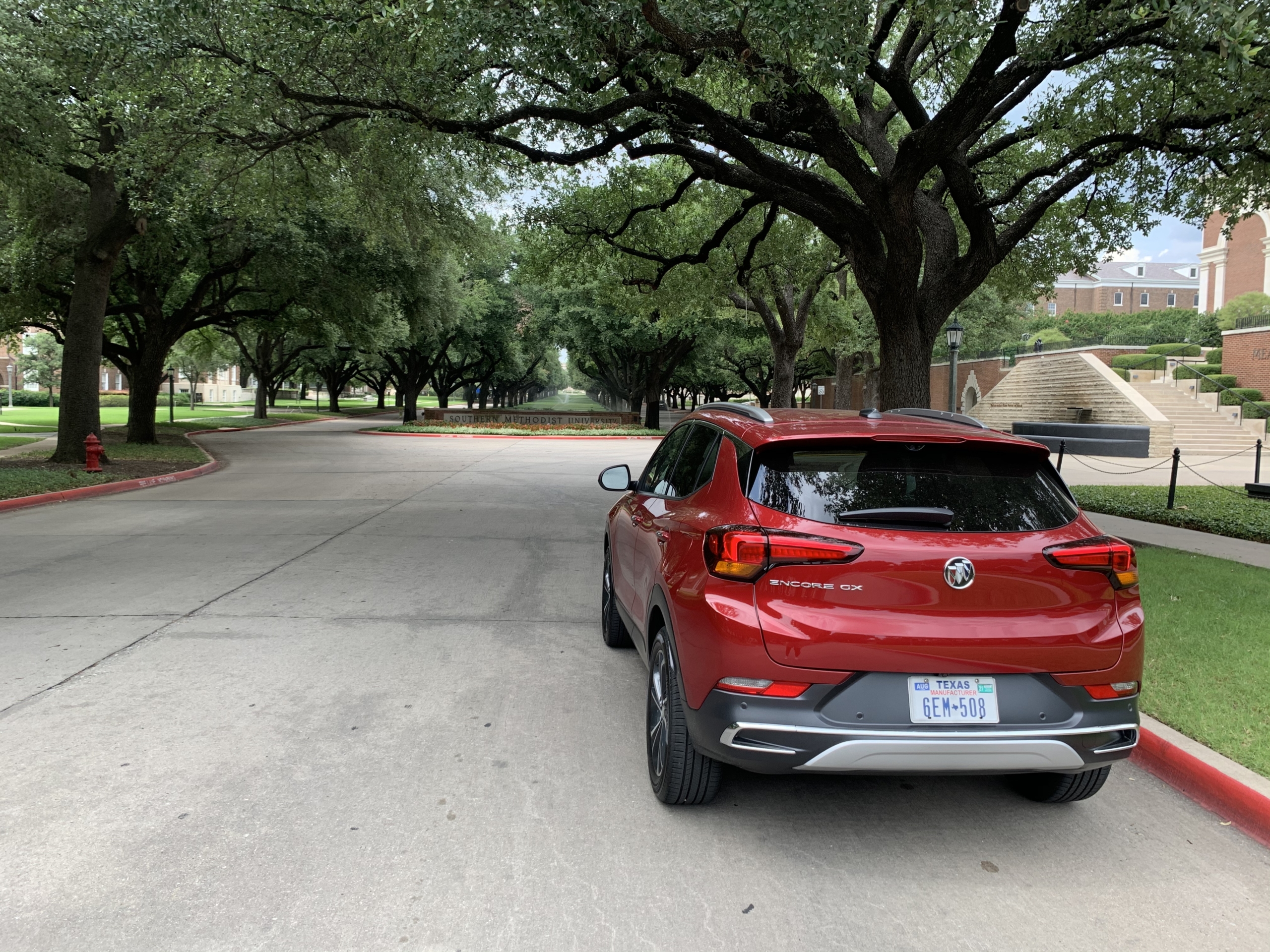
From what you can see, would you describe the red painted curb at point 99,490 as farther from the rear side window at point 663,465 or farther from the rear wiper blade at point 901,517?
the rear wiper blade at point 901,517

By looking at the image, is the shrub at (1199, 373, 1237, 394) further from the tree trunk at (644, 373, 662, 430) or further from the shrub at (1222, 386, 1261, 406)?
the tree trunk at (644, 373, 662, 430)

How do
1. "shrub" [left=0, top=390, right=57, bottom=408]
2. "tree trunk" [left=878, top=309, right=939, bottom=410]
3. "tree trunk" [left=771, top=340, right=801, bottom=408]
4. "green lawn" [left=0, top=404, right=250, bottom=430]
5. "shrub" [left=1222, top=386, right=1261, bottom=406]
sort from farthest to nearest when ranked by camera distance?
"shrub" [left=0, top=390, right=57, bottom=408]
"green lawn" [left=0, top=404, right=250, bottom=430]
"shrub" [left=1222, top=386, right=1261, bottom=406]
"tree trunk" [left=771, top=340, right=801, bottom=408]
"tree trunk" [left=878, top=309, right=939, bottom=410]

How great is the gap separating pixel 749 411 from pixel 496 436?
105 ft

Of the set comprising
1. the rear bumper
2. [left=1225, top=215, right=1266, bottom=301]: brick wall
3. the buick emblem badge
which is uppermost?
[left=1225, top=215, right=1266, bottom=301]: brick wall

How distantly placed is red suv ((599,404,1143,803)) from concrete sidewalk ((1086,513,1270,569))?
6973 mm

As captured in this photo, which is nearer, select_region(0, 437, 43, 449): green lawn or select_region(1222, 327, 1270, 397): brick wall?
select_region(0, 437, 43, 449): green lawn

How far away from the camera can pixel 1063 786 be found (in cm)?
361

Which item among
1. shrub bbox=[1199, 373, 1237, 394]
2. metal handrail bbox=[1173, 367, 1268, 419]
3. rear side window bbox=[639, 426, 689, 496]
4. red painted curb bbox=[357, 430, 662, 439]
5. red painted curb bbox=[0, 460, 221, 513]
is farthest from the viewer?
red painted curb bbox=[357, 430, 662, 439]

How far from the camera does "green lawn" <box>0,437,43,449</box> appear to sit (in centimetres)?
2292

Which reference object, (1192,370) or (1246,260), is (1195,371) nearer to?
(1192,370)

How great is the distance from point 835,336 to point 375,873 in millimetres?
28685

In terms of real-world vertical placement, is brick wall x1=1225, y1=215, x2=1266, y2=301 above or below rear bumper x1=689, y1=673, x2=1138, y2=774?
above

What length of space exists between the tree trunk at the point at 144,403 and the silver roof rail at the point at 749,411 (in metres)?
24.5

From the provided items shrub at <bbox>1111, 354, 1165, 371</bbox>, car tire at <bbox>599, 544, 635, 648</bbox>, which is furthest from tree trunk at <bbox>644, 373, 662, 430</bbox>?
car tire at <bbox>599, 544, 635, 648</bbox>
